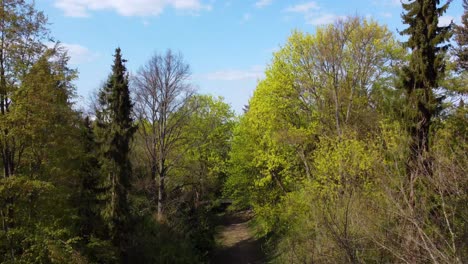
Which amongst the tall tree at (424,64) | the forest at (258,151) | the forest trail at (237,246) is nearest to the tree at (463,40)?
the forest at (258,151)

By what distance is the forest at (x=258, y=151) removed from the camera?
Result: 12.4m

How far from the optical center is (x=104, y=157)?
70.2ft

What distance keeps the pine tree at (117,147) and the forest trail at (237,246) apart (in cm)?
1155

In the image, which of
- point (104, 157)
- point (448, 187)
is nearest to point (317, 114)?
point (104, 157)

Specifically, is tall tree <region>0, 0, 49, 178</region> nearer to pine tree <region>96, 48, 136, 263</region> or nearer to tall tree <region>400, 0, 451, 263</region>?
pine tree <region>96, 48, 136, 263</region>

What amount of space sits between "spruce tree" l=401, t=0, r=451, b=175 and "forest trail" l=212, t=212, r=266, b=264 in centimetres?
1656

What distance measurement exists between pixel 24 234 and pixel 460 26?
24.1 metres

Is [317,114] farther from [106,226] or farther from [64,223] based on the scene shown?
[64,223]

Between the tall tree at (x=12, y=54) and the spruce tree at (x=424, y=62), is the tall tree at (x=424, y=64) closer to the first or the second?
the spruce tree at (x=424, y=62)

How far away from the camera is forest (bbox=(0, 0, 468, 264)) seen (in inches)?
487

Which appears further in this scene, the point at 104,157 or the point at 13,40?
the point at 104,157

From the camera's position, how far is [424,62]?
1792 cm

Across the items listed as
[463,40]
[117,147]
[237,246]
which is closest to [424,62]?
[463,40]

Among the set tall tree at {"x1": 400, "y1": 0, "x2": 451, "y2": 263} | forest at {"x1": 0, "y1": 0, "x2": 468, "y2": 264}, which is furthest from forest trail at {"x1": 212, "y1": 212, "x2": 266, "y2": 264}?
tall tree at {"x1": 400, "y1": 0, "x2": 451, "y2": 263}
